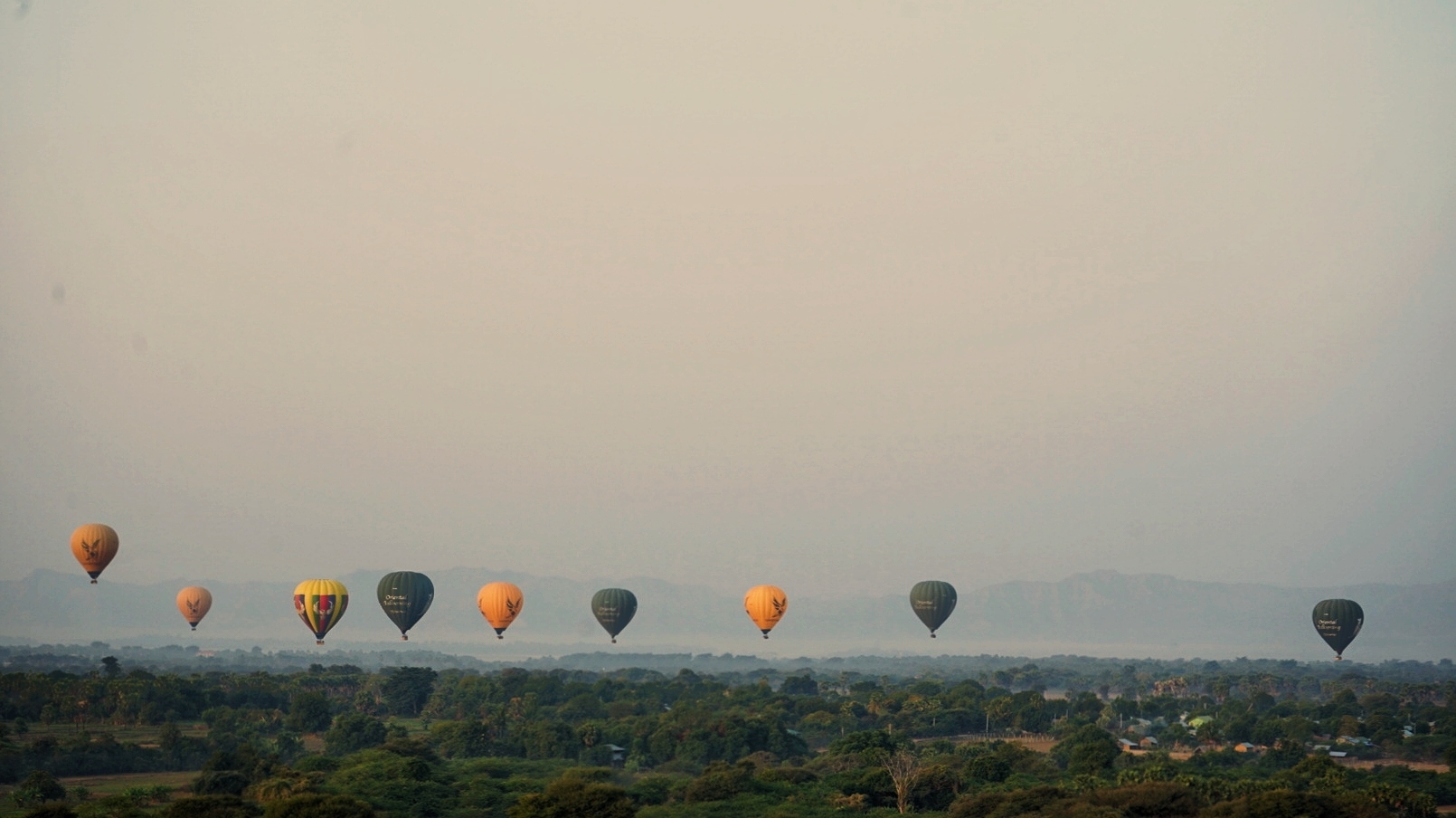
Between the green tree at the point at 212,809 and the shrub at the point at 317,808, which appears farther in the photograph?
the green tree at the point at 212,809

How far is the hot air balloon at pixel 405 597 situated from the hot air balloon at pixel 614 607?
27.5m

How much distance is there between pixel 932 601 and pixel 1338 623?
49857mm

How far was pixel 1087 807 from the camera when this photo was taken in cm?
8025

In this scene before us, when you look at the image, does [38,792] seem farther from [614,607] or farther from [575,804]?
[614,607]

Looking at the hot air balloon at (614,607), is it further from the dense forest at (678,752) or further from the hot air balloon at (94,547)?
the hot air balloon at (94,547)

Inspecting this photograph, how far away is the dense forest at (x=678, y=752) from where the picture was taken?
88.7 m

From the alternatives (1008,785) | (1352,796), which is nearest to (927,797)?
(1008,785)

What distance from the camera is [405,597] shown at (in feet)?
490

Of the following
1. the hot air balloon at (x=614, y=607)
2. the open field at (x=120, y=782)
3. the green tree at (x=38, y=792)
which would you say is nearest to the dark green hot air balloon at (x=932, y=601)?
the hot air balloon at (x=614, y=607)

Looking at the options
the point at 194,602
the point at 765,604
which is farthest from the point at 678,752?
the point at 194,602

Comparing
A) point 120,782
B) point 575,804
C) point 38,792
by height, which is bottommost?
point 120,782

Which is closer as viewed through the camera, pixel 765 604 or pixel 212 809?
pixel 212 809

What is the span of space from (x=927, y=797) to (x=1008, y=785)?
5.95 meters

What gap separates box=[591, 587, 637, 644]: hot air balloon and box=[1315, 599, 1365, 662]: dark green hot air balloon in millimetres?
85090
